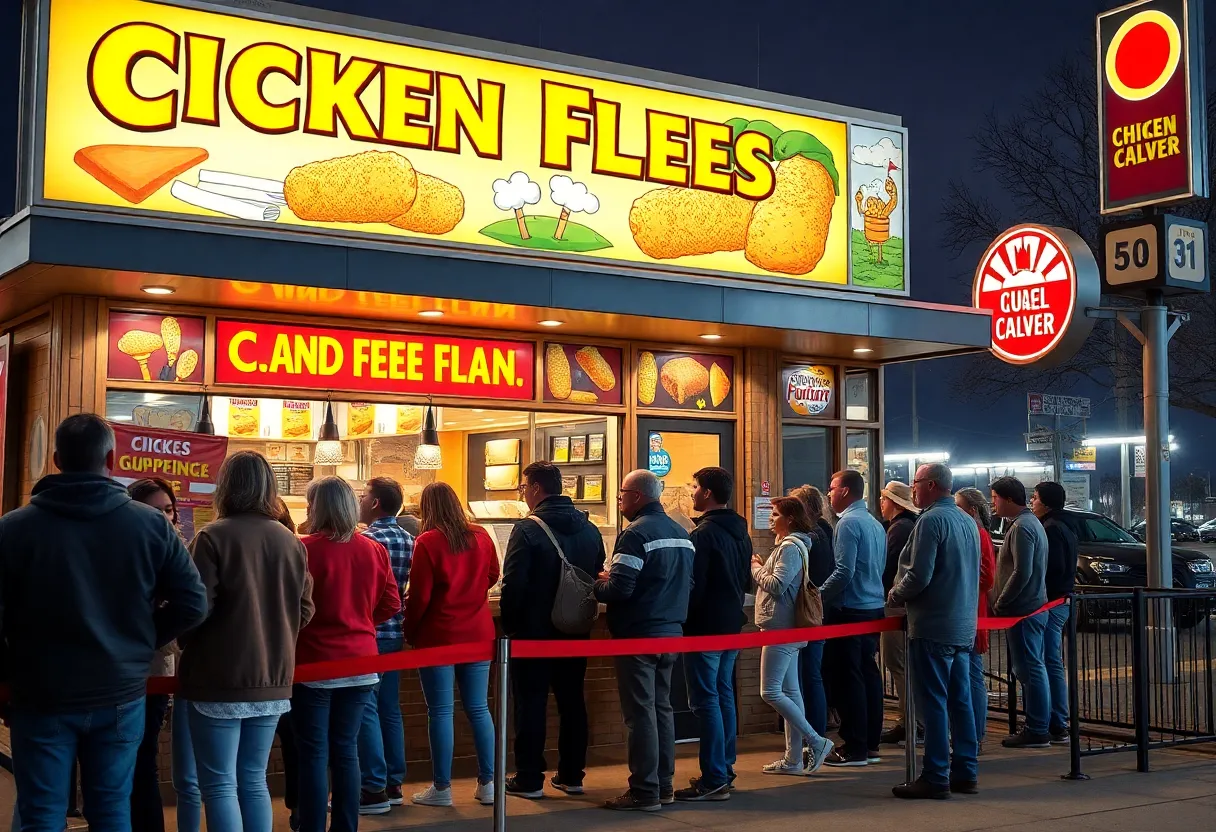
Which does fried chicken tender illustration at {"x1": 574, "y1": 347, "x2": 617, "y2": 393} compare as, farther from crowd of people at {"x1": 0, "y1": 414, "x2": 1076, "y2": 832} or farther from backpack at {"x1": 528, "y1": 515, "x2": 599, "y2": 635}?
backpack at {"x1": 528, "y1": 515, "x2": 599, "y2": 635}

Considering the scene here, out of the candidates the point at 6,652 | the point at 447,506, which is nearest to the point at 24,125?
the point at 447,506

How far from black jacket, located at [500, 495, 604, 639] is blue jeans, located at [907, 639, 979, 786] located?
7.42 ft

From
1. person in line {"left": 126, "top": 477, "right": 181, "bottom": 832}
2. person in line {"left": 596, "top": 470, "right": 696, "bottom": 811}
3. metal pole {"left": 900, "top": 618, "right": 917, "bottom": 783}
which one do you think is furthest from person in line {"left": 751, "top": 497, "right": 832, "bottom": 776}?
person in line {"left": 126, "top": 477, "right": 181, "bottom": 832}

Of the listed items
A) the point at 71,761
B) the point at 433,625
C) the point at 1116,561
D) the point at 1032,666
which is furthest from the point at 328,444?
the point at 1116,561

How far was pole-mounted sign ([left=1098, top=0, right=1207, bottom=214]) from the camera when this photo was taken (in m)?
13.3

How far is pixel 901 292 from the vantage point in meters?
12.4

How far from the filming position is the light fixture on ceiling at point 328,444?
1048 cm

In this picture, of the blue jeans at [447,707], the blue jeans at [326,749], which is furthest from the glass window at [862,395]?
the blue jeans at [326,749]

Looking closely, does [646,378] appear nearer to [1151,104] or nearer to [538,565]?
[538,565]

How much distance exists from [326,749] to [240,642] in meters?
1.06

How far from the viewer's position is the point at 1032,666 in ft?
33.4

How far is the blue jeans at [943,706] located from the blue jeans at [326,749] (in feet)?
12.1

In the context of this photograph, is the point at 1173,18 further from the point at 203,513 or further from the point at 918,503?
the point at 203,513

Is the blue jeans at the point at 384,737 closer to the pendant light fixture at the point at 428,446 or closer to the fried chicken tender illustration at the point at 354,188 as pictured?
the pendant light fixture at the point at 428,446
